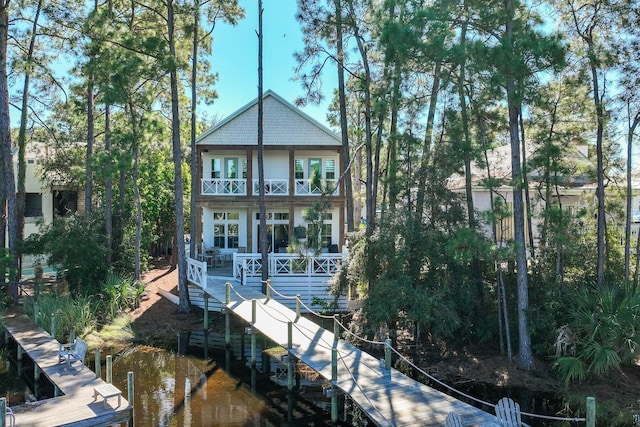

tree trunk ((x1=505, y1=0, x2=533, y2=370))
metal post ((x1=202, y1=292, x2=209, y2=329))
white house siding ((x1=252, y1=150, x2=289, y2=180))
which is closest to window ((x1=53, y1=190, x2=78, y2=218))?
white house siding ((x1=252, y1=150, x2=289, y2=180))

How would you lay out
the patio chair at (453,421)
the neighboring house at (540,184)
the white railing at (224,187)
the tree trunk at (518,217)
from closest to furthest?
the patio chair at (453,421), the tree trunk at (518,217), the neighboring house at (540,184), the white railing at (224,187)

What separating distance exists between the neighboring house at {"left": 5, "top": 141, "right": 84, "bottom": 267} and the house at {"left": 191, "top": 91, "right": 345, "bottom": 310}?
731cm

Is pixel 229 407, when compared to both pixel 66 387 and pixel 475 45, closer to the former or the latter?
pixel 66 387

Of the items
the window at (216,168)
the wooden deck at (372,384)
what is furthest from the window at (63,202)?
the wooden deck at (372,384)

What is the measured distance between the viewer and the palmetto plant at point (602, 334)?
35.1ft

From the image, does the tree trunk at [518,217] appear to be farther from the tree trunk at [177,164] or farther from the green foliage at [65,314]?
the green foliage at [65,314]

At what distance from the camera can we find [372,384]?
367 inches

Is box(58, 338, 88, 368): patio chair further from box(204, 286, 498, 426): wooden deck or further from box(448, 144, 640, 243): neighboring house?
box(448, 144, 640, 243): neighboring house

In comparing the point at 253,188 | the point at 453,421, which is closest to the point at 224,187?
the point at 253,188

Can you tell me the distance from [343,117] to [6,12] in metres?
11.7

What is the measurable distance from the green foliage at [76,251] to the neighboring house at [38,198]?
7149mm

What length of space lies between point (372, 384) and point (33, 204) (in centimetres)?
2192

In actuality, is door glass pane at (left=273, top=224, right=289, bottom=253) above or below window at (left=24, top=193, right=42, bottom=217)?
below

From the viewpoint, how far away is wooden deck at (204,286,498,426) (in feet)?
26.1
